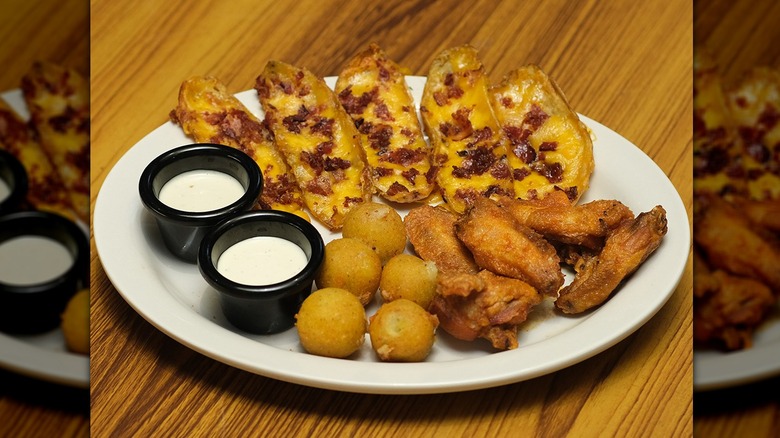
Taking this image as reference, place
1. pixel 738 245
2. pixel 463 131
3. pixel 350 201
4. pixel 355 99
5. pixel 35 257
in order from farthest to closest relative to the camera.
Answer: pixel 355 99 < pixel 463 131 < pixel 350 201 < pixel 738 245 < pixel 35 257

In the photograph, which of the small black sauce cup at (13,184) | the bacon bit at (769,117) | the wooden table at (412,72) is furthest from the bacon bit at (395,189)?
the bacon bit at (769,117)

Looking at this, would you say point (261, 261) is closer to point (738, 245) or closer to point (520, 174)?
point (520, 174)

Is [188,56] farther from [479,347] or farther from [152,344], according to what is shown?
[479,347]

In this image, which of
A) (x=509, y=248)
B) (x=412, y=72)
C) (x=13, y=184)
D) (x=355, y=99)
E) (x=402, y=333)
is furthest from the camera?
(x=412, y=72)

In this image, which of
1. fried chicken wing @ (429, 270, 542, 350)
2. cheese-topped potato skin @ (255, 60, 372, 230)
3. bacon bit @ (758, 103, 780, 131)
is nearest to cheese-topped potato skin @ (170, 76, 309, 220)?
cheese-topped potato skin @ (255, 60, 372, 230)

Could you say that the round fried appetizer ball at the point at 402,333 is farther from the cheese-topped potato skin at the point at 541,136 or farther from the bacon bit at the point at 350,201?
the cheese-topped potato skin at the point at 541,136

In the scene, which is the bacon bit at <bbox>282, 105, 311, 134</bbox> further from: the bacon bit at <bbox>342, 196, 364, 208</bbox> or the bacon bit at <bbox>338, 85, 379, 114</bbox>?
the bacon bit at <bbox>342, 196, 364, 208</bbox>

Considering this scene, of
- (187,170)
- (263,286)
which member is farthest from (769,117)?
(187,170)
